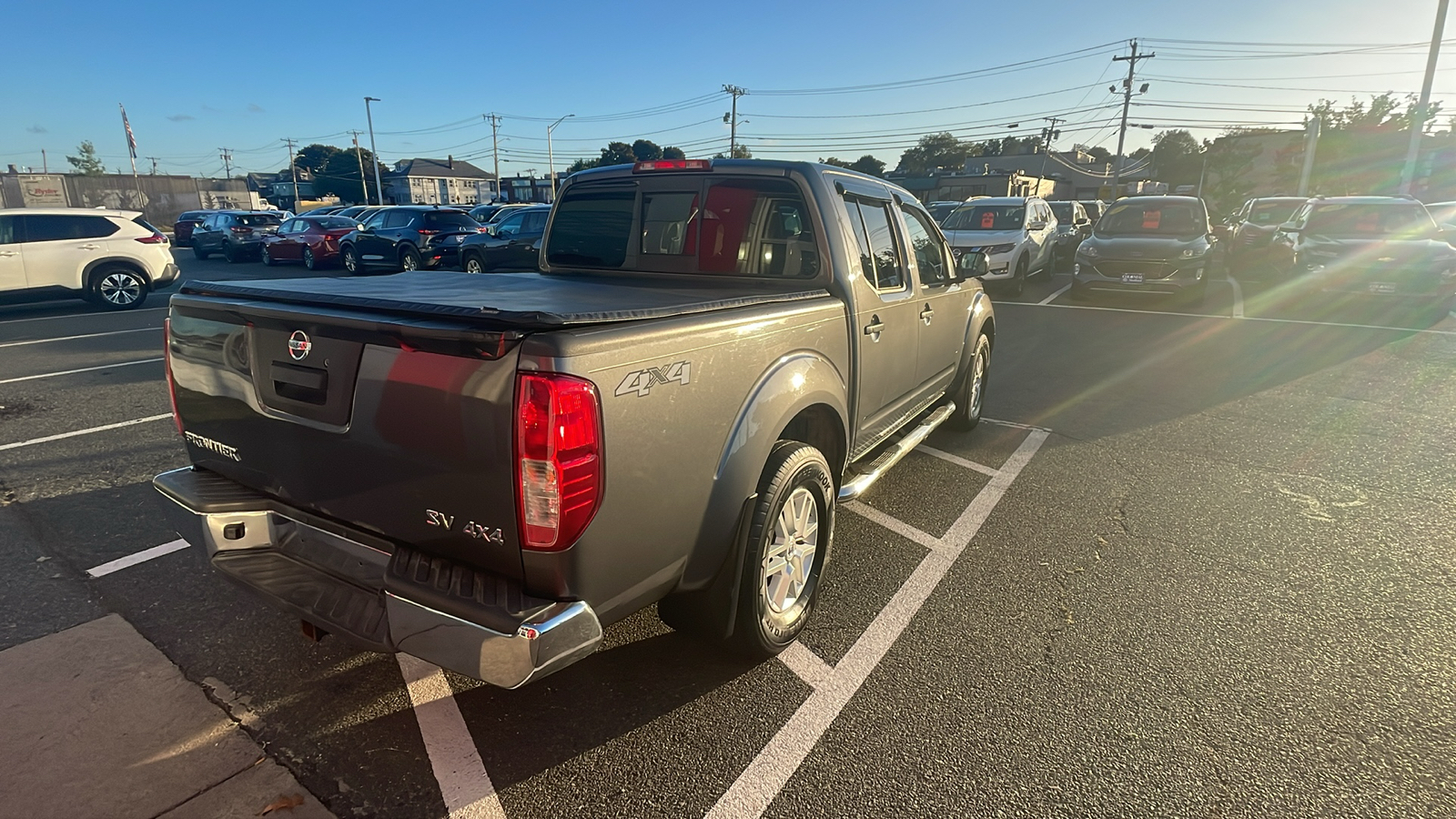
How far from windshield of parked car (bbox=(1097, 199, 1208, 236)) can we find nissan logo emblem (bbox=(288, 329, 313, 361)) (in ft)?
46.4

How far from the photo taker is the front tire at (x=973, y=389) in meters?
5.57

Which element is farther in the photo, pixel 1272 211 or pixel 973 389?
pixel 1272 211

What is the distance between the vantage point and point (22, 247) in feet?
37.7

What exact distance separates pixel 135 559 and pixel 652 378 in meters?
3.34

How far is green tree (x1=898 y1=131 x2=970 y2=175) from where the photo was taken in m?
108

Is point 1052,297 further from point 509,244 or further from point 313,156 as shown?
point 313,156

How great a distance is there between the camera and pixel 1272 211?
59.5ft

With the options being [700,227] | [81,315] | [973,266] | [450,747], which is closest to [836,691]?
[450,747]

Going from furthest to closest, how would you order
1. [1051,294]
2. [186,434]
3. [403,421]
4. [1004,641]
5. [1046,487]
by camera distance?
[1051,294] < [1046,487] < [1004,641] < [186,434] < [403,421]

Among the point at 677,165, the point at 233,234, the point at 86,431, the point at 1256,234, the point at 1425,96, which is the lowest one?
the point at 86,431

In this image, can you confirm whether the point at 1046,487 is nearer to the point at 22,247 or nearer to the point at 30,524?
the point at 30,524

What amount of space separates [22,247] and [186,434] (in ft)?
42.2

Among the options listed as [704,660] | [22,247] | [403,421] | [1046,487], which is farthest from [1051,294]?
[22,247]

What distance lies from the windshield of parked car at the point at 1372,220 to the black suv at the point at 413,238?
17.2 m
